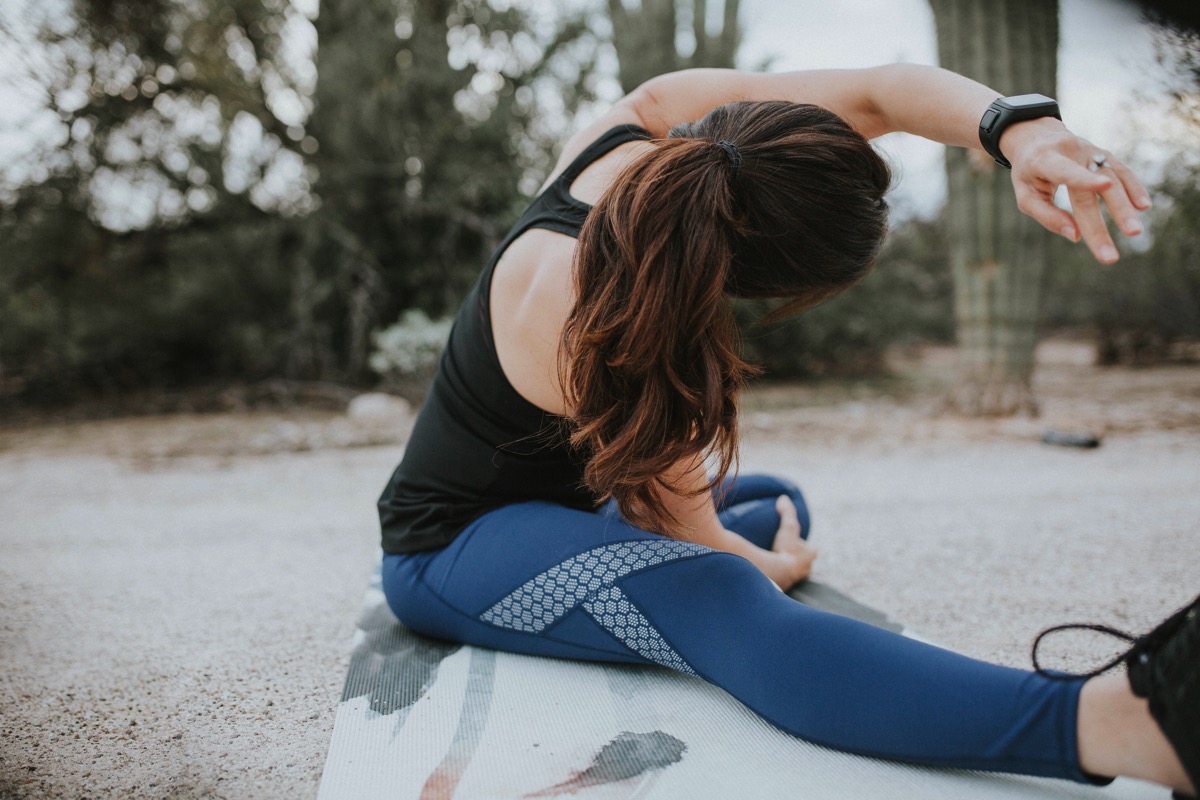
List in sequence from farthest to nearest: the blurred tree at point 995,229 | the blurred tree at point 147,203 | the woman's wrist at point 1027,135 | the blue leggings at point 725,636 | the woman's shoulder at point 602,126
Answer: the blurred tree at point 147,203 < the blurred tree at point 995,229 < the woman's shoulder at point 602,126 < the woman's wrist at point 1027,135 < the blue leggings at point 725,636

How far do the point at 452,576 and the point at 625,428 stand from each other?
0.46m

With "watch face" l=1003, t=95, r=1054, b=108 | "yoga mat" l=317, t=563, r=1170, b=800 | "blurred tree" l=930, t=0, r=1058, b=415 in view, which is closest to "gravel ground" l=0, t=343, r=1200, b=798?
"yoga mat" l=317, t=563, r=1170, b=800

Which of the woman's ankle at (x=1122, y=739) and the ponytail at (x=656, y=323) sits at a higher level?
the ponytail at (x=656, y=323)

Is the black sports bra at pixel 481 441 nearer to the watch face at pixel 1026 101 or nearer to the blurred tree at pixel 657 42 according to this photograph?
the watch face at pixel 1026 101

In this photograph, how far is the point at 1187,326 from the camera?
5.80 metres

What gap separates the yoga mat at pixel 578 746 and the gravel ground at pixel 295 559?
3.7 inches

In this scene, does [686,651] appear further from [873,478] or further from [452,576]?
[873,478]

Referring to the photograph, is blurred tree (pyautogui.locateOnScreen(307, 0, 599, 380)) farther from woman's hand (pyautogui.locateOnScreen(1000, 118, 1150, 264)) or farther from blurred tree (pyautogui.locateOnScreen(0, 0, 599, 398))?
woman's hand (pyautogui.locateOnScreen(1000, 118, 1150, 264))

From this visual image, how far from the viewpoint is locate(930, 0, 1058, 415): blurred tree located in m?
3.76

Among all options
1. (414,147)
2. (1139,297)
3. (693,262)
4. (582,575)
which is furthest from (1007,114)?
(1139,297)

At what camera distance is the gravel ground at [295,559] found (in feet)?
3.68

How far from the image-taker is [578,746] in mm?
1026

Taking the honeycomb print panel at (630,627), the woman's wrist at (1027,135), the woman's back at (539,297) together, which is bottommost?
the honeycomb print panel at (630,627)

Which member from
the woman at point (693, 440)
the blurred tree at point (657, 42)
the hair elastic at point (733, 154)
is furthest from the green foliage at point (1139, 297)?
the hair elastic at point (733, 154)
